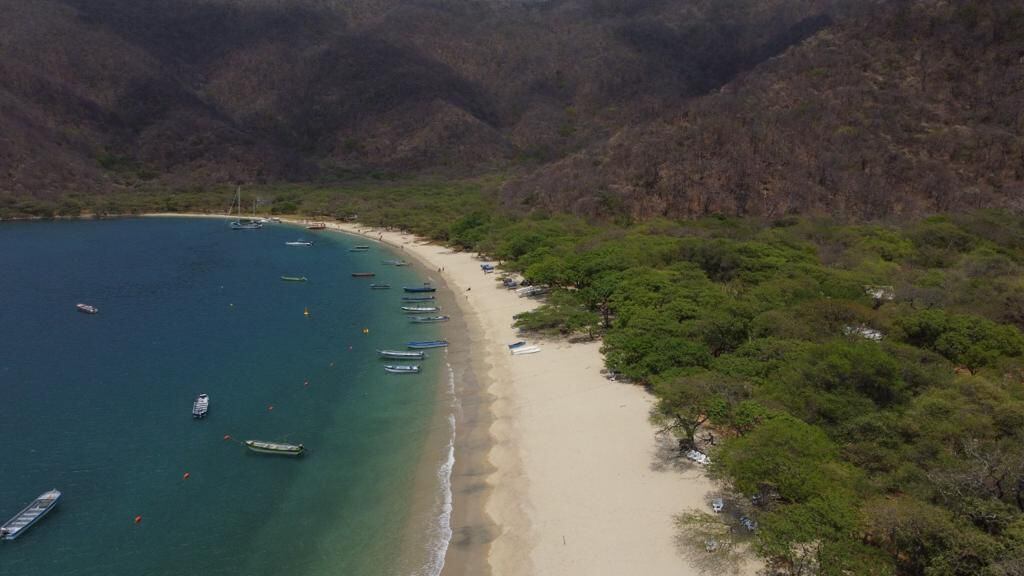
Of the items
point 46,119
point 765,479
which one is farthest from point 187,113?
point 765,479

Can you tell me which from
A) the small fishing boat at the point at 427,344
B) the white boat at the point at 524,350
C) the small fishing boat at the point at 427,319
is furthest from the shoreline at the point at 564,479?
the small fishing boat at the point at 427,319

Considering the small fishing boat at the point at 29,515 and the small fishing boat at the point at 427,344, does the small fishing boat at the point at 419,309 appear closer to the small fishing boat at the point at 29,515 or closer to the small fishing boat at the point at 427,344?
the small fishing boat at the point at 427,344

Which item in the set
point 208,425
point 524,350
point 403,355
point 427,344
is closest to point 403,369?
point 403,355

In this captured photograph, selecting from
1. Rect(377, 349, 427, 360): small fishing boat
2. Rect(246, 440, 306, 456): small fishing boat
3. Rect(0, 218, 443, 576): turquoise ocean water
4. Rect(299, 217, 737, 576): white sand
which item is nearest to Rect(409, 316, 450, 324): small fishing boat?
Rect(0, 218, 443, 576): turquoise ocean water

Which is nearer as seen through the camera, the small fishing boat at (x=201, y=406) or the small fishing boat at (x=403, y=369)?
the small fishing boat at (x=201, y=406)

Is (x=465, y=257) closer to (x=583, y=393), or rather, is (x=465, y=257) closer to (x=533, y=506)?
(x=583, y=393)

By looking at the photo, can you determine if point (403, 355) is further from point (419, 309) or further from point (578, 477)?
point (578, 477)
